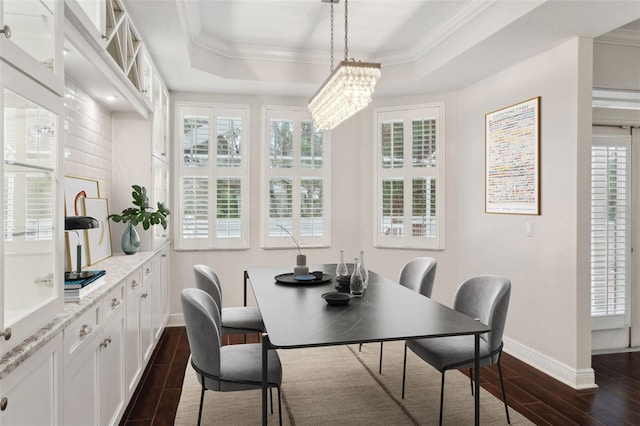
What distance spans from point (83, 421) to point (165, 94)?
3534mm

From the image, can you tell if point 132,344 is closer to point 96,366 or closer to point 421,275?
point 96,366

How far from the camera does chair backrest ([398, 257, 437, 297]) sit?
3.53 meters

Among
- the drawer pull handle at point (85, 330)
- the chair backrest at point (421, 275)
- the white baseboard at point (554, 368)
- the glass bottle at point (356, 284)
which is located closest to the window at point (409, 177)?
the chair backrest at point (421, 275)

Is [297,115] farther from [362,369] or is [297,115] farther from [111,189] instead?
[362,369]

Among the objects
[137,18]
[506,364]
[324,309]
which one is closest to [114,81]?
[137,18]

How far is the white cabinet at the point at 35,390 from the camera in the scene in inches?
50.9

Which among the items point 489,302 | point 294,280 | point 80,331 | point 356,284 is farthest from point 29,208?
point 489,302

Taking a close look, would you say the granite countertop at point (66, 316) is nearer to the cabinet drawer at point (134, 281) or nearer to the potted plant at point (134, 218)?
the cabinet drawer at point (134, 281)

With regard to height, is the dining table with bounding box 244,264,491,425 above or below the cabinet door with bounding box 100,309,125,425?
above

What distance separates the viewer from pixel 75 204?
290cm

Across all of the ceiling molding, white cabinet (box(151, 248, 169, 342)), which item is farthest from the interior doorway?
white cabinet (box(151, 248, 169, 342))

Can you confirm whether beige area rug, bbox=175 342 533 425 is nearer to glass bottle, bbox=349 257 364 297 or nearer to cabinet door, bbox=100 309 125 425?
cabinet door, bbox=100 309 125 425

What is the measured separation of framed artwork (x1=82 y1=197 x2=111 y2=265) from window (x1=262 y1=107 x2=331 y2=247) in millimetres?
1963

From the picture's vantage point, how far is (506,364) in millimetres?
3801
